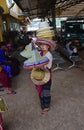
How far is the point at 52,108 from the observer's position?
6008 mm

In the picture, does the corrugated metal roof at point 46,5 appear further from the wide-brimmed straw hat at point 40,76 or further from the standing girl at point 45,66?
the wide-brimmed straw hat at point 40,76

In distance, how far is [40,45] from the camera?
18.6 ft

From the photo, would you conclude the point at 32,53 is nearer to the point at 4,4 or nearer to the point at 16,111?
the point at 16,111

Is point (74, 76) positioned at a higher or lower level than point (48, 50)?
lower

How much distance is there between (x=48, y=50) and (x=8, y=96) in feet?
7.26

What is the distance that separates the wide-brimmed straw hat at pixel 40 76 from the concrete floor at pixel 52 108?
0.76 metres

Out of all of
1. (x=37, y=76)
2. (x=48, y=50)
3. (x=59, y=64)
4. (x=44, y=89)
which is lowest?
(x=59, y=64)

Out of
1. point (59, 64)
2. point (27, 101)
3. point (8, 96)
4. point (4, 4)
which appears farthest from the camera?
point (4, 4)

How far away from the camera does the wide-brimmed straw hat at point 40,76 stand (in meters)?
5.44

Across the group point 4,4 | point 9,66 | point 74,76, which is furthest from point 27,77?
point 4,4

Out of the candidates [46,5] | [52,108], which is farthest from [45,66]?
[46,5]

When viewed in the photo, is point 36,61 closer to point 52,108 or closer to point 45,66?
point 45,66

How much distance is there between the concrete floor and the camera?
5172 millimetres

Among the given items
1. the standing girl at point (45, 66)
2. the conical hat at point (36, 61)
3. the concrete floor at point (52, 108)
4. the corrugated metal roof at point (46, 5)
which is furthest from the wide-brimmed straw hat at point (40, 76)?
the corrugated metal roof at point (46, 5)
